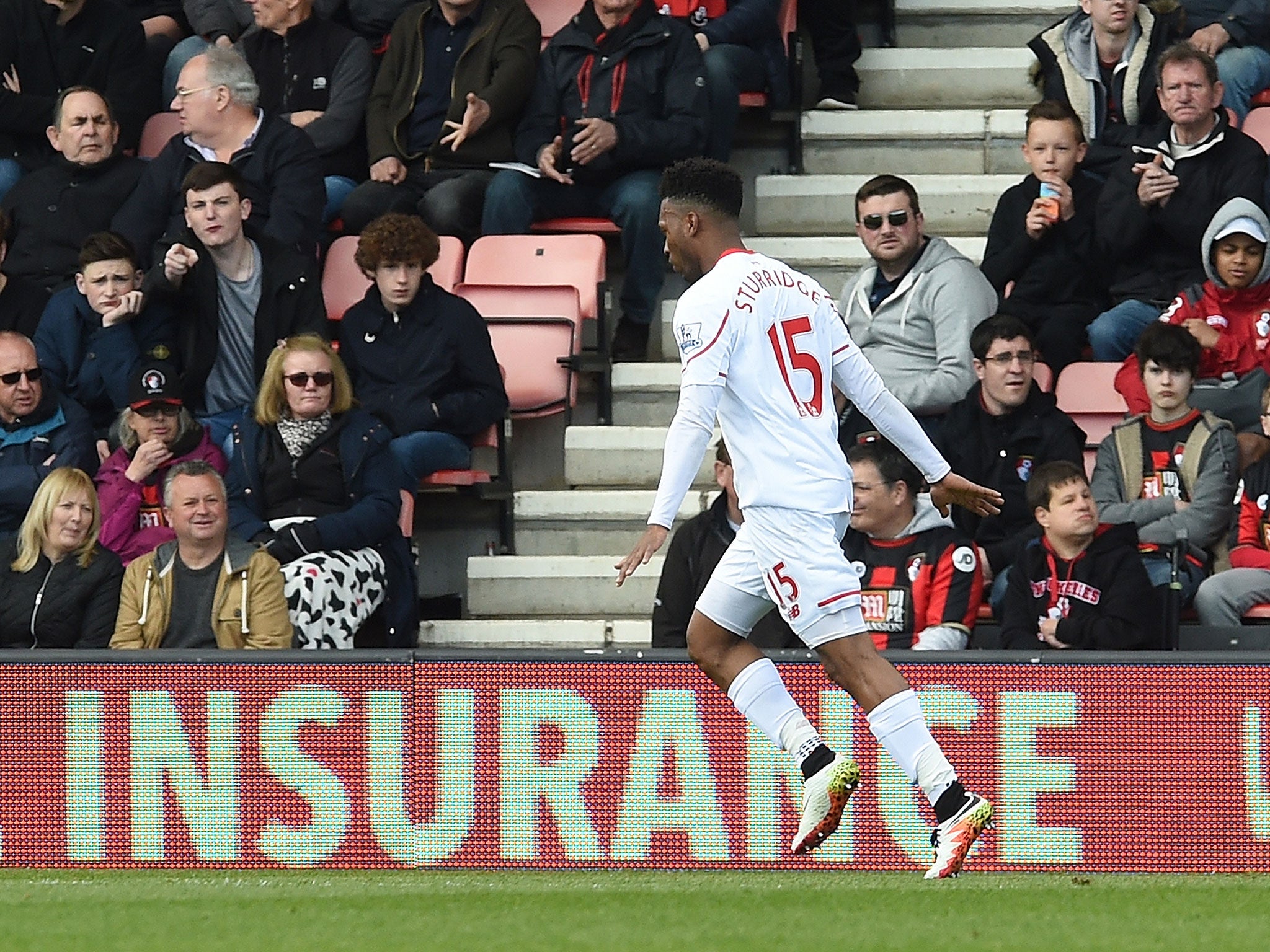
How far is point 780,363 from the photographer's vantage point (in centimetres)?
606

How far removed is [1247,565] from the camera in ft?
26.8

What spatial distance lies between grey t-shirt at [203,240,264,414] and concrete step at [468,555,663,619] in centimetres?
130

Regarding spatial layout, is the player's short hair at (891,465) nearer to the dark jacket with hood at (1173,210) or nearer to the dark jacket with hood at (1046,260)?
the dark jacket with hood at (1046,260)

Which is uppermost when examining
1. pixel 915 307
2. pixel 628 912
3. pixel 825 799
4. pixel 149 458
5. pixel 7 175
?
pixel 7 175

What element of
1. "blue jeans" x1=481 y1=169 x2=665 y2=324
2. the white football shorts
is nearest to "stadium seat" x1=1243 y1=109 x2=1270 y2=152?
"blue jeans" x1=481 y1=169 x2=665 y2=324

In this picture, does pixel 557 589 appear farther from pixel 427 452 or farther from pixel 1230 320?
pixel 1230 320

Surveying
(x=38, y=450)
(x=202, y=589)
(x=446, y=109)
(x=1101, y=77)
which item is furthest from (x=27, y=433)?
(x=1101, y=77)

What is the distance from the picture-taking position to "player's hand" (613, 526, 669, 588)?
18.6 feet

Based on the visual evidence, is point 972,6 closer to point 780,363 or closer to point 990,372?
point 990,372

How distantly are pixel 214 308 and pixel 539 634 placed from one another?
206cm

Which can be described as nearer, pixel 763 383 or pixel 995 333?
pixel 763 383

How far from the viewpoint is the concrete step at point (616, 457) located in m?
9.85

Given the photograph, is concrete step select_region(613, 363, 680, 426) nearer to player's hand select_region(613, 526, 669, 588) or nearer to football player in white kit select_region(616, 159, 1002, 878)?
football player in white kit select_region(616, 159, 1002, 878)

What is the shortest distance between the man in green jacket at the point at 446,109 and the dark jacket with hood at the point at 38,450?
6.38 feet
